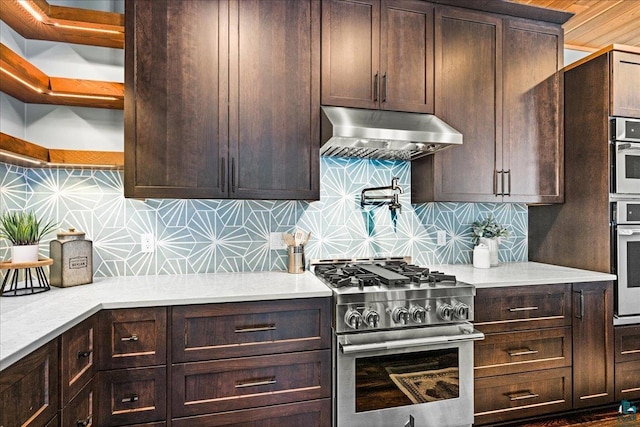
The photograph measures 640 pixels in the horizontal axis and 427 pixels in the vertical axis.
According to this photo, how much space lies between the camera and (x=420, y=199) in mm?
2570

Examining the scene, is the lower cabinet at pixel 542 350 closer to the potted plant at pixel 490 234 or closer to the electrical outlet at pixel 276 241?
the potted plant at pixel 490 234

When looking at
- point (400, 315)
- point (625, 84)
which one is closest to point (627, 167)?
point (625, 84)

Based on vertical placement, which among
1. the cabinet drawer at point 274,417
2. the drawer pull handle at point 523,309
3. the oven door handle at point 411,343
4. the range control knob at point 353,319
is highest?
the range control knob at point 353,319

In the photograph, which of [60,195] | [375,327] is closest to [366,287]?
[375,327]

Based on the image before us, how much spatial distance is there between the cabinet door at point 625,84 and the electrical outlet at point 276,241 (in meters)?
2.30

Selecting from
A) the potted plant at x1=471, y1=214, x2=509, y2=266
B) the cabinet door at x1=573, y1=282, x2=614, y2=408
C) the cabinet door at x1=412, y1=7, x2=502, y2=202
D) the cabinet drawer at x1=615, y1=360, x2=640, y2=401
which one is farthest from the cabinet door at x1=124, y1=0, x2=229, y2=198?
the cabinet drawer at x1=615, y1=360, x2=640, y2=401

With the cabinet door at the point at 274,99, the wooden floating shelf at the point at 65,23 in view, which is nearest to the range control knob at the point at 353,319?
the cabinet door at the point at 274,99

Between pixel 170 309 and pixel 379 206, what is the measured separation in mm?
1548

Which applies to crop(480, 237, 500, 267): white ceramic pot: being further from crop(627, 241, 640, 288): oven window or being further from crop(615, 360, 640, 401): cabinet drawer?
crop(615, 360, 640, 401): cabinet drawer

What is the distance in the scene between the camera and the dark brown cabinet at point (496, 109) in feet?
7.91

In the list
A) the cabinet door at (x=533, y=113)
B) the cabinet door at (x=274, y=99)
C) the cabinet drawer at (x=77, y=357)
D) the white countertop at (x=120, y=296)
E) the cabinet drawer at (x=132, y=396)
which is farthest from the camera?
the cabinet door at (x=533, y=113)

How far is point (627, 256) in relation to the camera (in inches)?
93.0

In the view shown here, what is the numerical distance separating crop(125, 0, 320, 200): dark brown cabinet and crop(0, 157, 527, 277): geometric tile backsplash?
14.2 inches

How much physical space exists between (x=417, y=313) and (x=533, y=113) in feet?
5.63
